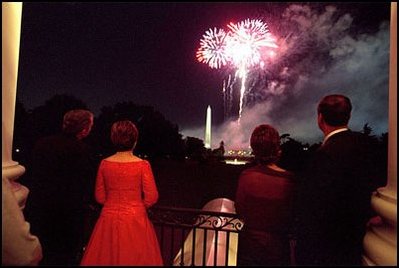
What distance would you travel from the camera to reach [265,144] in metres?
3.54

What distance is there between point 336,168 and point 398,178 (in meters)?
0.44

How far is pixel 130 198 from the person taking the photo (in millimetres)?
4176

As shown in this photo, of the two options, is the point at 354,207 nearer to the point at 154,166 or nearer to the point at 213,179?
the point at 213,179

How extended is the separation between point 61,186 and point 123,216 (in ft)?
2.33

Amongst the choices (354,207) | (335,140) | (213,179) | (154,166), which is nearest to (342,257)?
(354,207)

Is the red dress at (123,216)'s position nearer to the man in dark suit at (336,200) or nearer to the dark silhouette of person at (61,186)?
the dark silhouette of person at (61,186)

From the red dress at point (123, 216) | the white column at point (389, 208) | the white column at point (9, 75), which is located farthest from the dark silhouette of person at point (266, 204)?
the white column at point (9, 75)

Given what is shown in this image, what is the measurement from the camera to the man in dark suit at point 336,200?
305cm

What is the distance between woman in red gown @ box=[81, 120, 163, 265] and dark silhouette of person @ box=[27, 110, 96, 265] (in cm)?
19

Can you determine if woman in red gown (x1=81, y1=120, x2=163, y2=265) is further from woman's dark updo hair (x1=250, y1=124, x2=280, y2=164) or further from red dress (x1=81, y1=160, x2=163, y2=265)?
woman's dark updo hair (x1=250, y1=124, x2=280, y2=164)

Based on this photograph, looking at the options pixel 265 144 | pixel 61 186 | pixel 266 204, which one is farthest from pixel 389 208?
pixel 61 186

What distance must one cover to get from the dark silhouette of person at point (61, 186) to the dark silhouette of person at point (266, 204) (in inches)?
67.4

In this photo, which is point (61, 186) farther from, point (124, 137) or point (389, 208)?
point (389, 208)

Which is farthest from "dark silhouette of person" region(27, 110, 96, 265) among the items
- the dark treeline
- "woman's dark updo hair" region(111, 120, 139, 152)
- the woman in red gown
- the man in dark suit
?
the dark treeline
